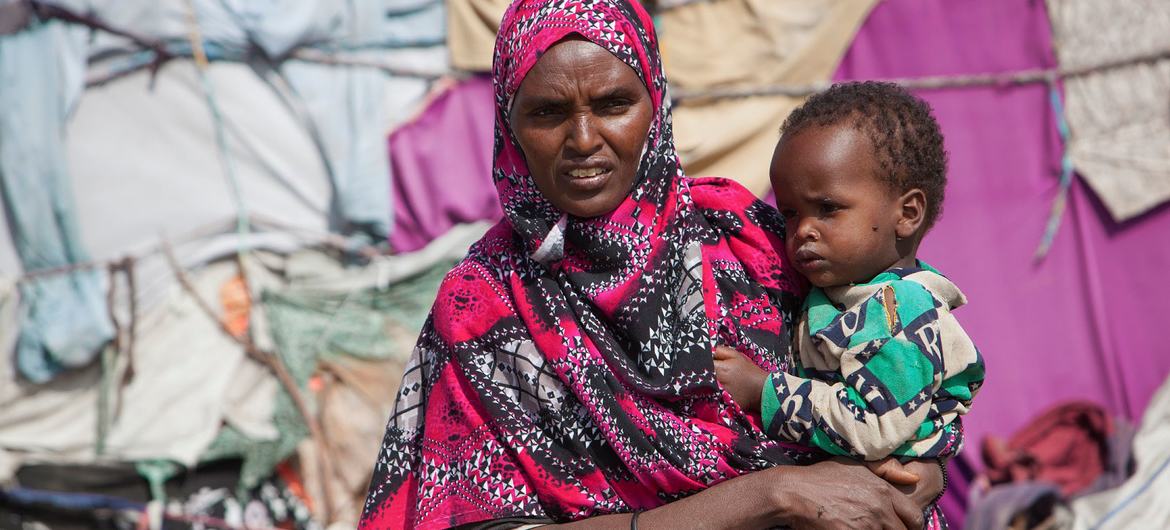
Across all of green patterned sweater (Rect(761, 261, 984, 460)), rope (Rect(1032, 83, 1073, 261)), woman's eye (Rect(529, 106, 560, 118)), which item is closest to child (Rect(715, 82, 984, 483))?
green patterned sweater (Rect(761, 261, 984, 460))

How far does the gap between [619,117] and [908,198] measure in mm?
483

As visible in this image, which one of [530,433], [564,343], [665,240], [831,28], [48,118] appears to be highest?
[48,118]

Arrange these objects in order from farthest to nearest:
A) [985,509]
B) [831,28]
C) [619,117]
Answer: [831,28] < [985,509] < [619,117]

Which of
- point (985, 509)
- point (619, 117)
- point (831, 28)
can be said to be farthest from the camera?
point (831, 28)

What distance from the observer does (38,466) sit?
3961 mm

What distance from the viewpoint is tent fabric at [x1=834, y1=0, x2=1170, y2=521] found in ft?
14.0

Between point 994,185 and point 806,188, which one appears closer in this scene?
point 806,188

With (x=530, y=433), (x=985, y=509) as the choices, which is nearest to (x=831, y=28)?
(x=985, y=509)

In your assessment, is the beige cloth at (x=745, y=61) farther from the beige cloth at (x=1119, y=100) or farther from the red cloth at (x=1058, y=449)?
the red cloth at (x=1058, y=449)

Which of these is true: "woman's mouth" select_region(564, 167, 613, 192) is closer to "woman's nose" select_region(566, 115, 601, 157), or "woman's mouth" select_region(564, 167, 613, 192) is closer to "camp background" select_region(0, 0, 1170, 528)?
"woman's nose" select_region(566, 115, 601, 157)

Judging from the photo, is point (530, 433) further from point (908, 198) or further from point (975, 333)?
point (975, 333)

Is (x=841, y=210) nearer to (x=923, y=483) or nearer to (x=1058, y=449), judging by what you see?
(x=923, y=483)

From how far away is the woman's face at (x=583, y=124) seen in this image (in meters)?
1.75

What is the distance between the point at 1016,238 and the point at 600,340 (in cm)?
302
